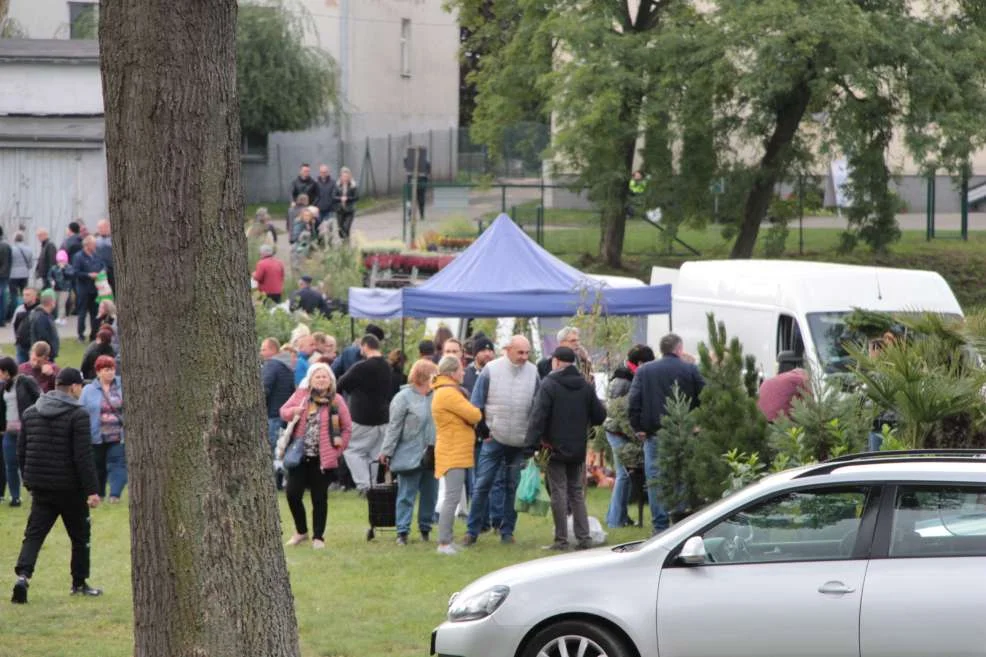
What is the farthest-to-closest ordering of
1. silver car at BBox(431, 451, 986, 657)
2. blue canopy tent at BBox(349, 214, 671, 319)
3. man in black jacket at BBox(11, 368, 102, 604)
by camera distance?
1. blue canopy tent at BBox(349, 214, 671, 319)
2. man in black jacket at BBox(11, 368, 102, 604)
3. silver car at BBox(431, 451, 986, 657)

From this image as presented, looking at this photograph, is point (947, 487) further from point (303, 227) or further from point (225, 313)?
point (303, 227)

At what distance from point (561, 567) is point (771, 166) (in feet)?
73.9

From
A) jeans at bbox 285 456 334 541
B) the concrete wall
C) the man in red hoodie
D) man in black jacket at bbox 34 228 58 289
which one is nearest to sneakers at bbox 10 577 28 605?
jeans at bbox 285 456 334 541

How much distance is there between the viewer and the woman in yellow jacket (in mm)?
13359

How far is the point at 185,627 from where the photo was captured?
659 centimetres

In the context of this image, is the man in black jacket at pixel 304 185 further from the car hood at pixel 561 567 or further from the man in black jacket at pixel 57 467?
the car hood at pixel 561 567

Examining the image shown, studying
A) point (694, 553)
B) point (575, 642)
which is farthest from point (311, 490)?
point (694, 553)

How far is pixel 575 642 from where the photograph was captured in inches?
329

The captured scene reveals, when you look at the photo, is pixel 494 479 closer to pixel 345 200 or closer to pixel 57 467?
pixel 57 467

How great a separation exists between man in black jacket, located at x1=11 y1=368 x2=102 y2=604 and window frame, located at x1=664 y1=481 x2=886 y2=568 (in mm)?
4750

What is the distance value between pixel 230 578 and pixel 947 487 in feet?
11.9

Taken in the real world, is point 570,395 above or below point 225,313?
below

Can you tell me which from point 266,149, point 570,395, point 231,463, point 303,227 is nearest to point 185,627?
point 231,463

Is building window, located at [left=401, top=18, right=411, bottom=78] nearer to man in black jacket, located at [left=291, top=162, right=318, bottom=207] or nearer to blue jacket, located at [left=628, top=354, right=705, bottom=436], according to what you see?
man in black jacket, located at [left=291, top=162, right=318, bottom=207]
